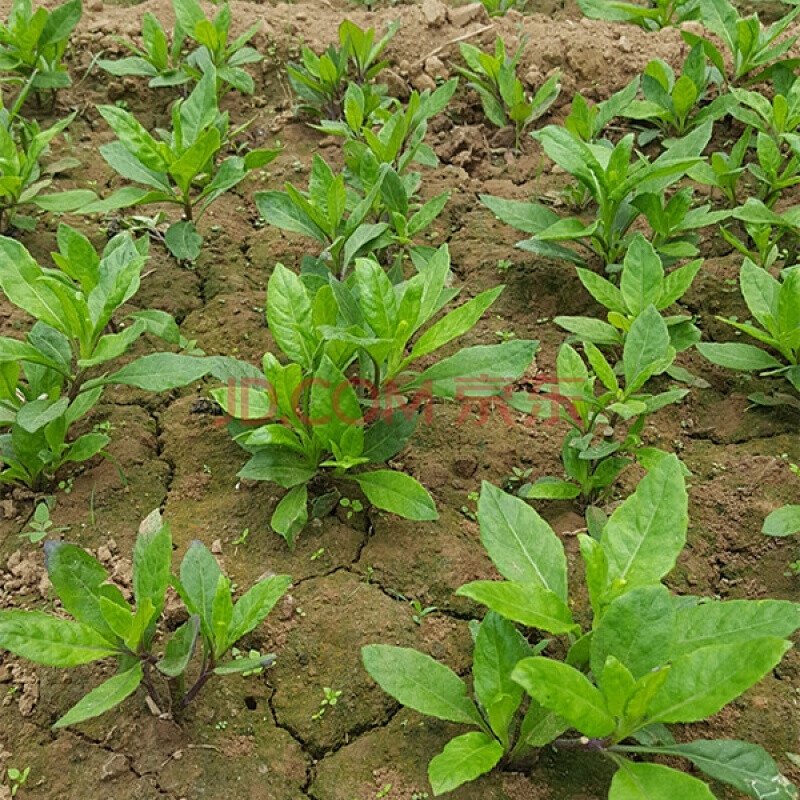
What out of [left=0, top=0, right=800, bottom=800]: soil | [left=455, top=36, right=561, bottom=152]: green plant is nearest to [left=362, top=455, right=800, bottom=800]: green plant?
[left=0, top=0, right=800, bottom=800]: soil

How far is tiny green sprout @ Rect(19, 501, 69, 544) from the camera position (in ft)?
8.08

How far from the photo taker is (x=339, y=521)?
253cm

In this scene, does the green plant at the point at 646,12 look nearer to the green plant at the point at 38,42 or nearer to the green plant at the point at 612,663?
the green plant at the point at 38,42

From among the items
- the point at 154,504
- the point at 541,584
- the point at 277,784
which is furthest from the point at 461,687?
the point at 154,504

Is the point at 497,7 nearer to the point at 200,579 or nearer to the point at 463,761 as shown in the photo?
the point at 200,579

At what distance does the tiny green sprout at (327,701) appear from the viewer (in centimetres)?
212

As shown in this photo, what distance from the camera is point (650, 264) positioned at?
276 cm

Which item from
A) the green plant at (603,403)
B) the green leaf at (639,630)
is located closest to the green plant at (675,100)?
the green plant at (603,403)

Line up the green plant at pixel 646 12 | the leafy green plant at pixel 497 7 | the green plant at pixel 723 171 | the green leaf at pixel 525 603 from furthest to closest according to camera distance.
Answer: the leafy green plant at pixel 497 7 → the green plant at pixel 646 12 → the green plant at pixel 723 171 → the green leaf at pixel 525 603

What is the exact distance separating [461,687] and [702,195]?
249 centimetres

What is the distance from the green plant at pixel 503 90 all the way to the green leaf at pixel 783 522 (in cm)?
209

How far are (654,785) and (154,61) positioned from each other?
356 cm

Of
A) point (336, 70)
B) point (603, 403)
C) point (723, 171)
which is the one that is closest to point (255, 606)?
point (603, 403)

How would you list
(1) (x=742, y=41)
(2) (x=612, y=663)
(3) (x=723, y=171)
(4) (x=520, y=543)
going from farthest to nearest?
1. (1) (x=742, y=41)
2. (3) (x=723, y=171)
3. (4) (x=520, y=543)
4. (2) (x=612, y=663)
